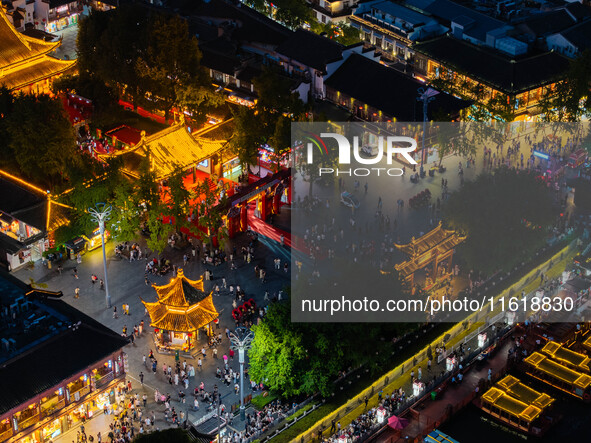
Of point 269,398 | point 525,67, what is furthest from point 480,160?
point 269,398

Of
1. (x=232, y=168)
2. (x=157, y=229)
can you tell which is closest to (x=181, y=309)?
(x=157, y=229)

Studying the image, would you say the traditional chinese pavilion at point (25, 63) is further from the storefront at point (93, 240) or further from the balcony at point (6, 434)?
the balcony at point (6, 434)

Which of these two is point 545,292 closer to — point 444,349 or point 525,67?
point 444,349

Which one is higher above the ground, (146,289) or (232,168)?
(232,168)

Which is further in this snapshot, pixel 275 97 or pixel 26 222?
pixel 275 97

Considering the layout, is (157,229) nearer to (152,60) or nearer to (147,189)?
(147,189)
